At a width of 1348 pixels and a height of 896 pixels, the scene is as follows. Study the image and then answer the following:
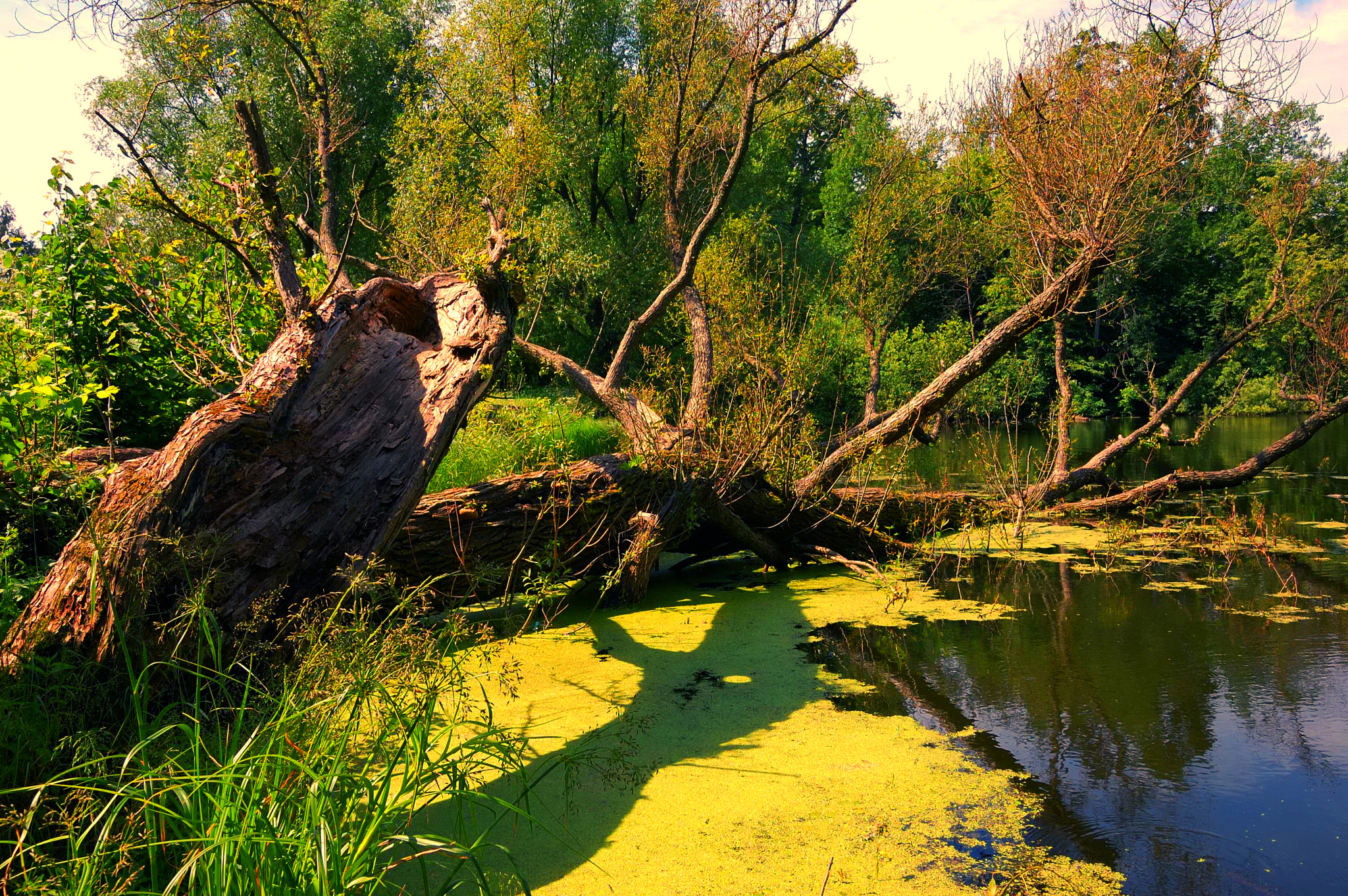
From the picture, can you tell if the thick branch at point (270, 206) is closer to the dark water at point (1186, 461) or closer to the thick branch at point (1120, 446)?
the dark water at point (1186, 461)

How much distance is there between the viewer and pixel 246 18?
16.7 m

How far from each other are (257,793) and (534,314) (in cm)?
766

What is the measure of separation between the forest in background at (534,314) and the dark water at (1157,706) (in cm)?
167

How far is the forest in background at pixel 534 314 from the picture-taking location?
3.26 m

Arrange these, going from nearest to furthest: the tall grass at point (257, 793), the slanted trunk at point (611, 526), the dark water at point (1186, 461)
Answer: the tall grass at point (257, 793), the slanted trunk at point (611, 526), the dark water at point (1186, 461)

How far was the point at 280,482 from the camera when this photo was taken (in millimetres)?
3201

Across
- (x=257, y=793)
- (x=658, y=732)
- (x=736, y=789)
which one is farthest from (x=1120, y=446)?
(x=257, y=793)

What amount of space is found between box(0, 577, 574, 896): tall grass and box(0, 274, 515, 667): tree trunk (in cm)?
21

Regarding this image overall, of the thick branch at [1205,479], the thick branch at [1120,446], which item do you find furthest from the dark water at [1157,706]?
the thick branch at [1120,446]

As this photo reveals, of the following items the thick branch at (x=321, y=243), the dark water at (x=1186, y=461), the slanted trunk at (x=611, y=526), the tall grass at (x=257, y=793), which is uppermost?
the thick branch at (x=321, y=243)

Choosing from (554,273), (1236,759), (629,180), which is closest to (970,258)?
(629,180)

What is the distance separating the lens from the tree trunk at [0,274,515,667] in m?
2.53

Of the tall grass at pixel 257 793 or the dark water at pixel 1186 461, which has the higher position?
the dark water at pixel 1186 461

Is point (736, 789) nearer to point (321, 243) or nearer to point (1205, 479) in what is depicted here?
point (321, 243)
